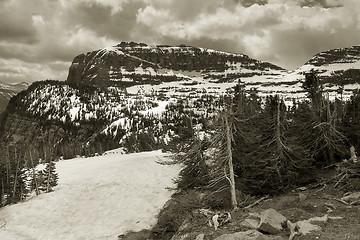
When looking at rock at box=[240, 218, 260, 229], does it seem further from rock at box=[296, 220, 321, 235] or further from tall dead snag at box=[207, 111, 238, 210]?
tall dead snag at box=[207, 111, 238, 210]

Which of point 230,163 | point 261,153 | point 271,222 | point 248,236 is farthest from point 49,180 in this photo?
point 271,222

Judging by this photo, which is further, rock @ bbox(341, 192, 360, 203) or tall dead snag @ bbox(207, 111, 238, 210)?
tall dead snag @ bbox(207, 111, 238, 210)

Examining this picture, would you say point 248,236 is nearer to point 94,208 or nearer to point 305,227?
point 305,227

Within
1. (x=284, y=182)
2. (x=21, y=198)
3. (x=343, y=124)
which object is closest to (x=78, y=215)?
(x=21, y=198)

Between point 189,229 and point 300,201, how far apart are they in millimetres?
8140

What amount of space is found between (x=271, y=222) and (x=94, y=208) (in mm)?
28072

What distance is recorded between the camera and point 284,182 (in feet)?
78.6

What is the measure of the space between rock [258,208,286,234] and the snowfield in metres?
16.5

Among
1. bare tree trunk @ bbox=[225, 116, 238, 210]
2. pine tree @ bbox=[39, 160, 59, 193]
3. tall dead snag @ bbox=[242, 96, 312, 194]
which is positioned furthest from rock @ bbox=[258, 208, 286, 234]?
pine tree @ bbox=[39, 160, 59, 193]

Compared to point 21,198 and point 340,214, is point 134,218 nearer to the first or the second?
point 340,214

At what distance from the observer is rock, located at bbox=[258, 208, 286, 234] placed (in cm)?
1534

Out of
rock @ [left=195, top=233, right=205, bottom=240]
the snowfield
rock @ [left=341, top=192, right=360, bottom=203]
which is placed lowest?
the snowfield

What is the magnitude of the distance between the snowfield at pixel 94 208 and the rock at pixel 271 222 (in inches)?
650

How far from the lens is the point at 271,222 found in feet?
51.4
